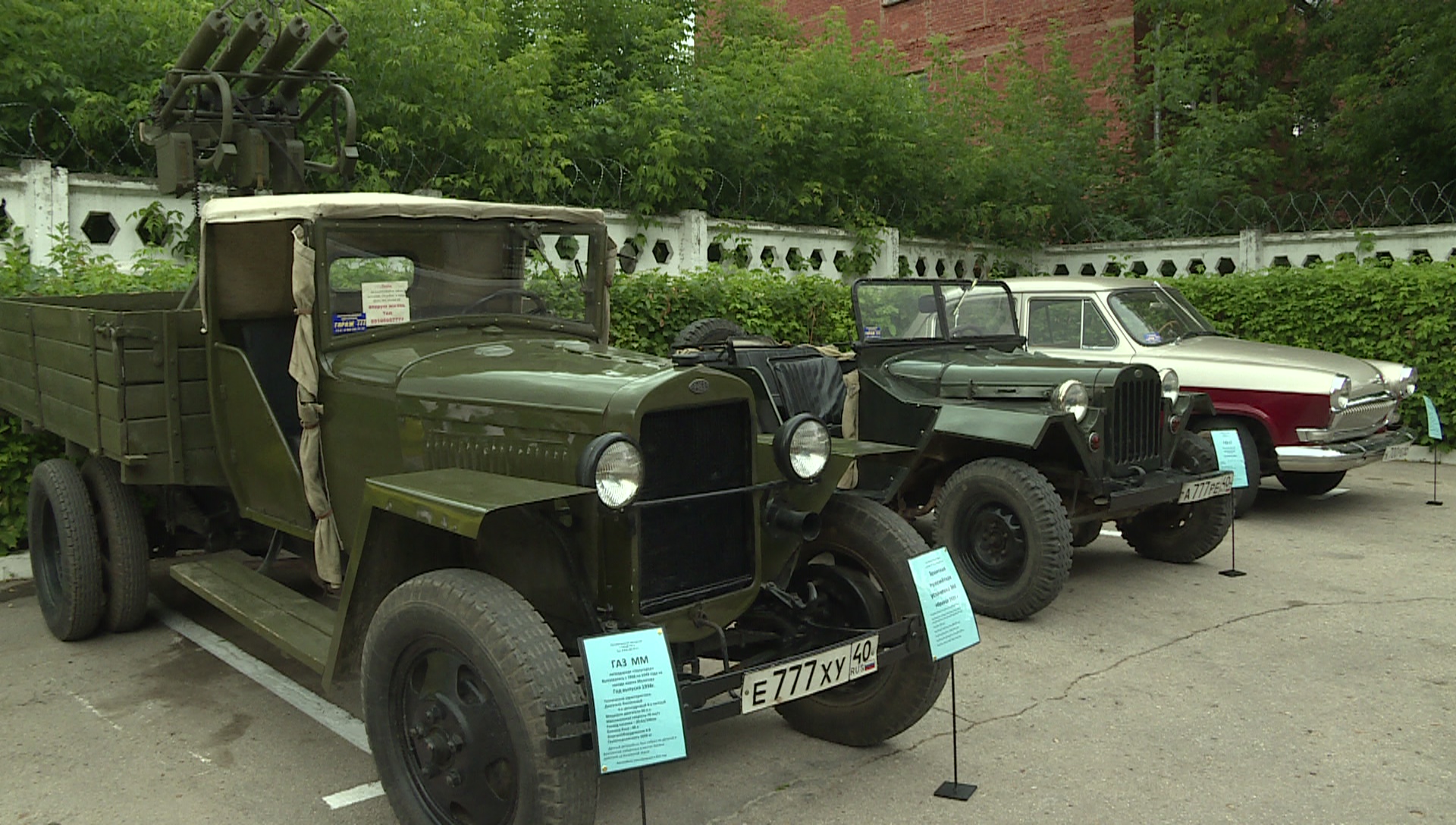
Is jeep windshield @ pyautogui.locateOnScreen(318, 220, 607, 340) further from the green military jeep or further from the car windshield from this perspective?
the car windshield

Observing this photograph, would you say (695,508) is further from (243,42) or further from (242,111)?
(242,111)

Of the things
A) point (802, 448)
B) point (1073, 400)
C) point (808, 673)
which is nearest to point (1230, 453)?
point (1073, 400)

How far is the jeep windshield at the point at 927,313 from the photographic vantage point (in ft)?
22.9

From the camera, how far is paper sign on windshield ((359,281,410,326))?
14.2ft

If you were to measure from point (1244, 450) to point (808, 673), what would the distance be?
18.8 feet

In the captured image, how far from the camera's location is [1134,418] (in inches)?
248

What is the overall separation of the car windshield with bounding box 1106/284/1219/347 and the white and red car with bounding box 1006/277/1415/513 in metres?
0.01

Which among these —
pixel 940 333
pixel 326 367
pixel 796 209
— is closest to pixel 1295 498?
pixel 940 333

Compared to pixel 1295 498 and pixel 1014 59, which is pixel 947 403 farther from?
pixel 1014 59

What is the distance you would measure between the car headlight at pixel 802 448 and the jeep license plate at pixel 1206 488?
323 cm

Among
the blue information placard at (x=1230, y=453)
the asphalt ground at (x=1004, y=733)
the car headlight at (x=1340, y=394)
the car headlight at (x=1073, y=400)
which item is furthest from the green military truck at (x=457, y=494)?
the car headlight at (x=1340, y=394)

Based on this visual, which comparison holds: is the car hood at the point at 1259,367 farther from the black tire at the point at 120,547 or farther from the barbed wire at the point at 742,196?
the black tire at the point at 120,547

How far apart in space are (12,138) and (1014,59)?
13482 millimetres

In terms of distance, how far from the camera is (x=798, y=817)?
3492 millimetres
